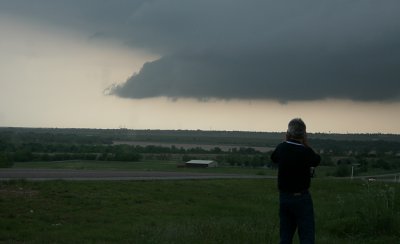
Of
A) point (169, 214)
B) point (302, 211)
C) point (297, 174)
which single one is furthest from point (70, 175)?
point (297, 174)

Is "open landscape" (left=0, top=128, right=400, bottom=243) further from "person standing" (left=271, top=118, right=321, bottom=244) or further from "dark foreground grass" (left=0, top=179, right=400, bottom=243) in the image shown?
"person standing" (left=271, top=118, right=321, bottom=244)

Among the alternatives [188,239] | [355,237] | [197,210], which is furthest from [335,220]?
[197,210]

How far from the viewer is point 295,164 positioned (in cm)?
778

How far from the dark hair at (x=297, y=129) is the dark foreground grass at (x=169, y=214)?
13.2 feet

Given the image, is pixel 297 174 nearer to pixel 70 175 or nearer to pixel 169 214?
pixel 169 214

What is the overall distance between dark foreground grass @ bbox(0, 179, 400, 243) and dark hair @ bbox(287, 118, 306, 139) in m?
4.03

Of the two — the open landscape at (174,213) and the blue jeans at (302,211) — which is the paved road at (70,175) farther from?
the blue jeans at (302,211)

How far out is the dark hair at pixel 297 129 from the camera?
790cm

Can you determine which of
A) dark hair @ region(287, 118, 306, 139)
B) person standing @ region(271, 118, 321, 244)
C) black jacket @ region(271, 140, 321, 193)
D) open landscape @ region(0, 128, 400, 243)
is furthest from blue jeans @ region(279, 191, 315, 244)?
open landscape @ region(0, 128, 400, 243)

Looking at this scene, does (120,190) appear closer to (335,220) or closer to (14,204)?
(14,204)

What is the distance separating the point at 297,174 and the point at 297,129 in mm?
625

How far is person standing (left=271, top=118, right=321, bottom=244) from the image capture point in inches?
306

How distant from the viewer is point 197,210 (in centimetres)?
2062

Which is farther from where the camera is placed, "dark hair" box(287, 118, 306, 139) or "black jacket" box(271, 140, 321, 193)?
"dark hair" box(287, 118, 306, 139)
